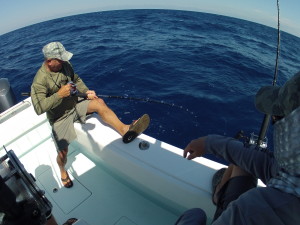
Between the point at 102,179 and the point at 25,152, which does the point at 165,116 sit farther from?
the point at 25,152

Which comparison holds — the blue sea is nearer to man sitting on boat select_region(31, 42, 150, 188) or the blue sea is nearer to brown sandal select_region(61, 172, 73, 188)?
man sitting on boat select_region(31, 42, 150, 188)

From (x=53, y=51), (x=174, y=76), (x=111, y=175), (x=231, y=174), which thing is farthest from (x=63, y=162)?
(x=174, y=76)

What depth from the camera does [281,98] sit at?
0.80 m

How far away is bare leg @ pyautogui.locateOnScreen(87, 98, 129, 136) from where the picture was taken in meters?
2.74

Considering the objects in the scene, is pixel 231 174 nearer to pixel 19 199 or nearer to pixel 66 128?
pixel 19 199

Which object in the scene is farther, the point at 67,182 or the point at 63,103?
the point at 67,182

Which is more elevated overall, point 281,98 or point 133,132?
point 281,98

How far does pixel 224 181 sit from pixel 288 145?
1086 mm

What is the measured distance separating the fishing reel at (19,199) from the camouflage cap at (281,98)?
1195 millimetres

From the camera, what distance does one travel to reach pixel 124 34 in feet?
42.9

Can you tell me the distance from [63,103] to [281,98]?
2543mm

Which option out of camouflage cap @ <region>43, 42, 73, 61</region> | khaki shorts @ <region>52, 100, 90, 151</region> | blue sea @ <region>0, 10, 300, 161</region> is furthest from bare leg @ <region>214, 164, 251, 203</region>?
camouflage cap @ <region>43, 42, 73, 61</region>

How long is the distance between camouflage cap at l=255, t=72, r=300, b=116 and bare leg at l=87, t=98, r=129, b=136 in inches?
78.0

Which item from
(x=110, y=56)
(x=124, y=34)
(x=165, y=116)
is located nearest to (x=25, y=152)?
(x=165, y=116)
